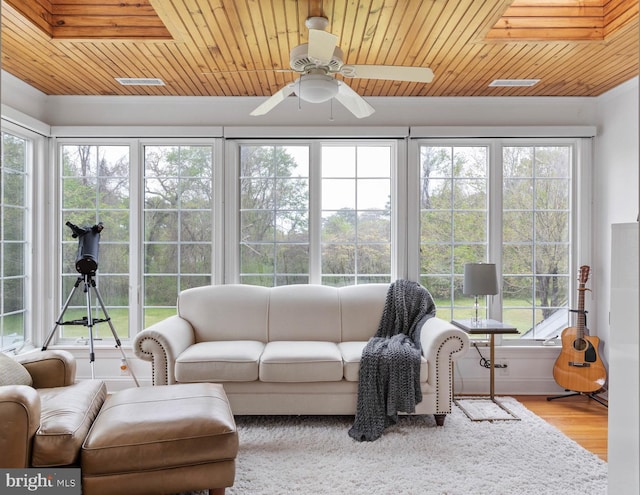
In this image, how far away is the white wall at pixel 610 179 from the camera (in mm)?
3912

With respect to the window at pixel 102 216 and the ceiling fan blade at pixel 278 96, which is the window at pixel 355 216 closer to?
the ceiling fan blade at pixel 278 96

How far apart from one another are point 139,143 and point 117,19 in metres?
1.45

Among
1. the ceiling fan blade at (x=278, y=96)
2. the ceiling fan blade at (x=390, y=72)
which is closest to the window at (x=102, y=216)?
the ceiling fan blade at (x=278, y=96)

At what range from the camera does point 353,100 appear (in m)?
3.20

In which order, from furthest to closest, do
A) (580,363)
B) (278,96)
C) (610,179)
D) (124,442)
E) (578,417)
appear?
(610,179) → (580,363) → (578,417) → (278,96) → (124,442)

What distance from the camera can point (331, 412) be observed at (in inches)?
137

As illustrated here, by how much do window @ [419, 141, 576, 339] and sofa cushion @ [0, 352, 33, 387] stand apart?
315cm

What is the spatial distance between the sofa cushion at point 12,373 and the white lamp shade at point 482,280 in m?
3.09

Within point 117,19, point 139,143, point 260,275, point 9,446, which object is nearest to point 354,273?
point 260,275

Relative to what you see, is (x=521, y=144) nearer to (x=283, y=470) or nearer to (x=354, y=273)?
(x=354, y=273)

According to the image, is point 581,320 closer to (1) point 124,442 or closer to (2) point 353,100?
(2) point 353,100

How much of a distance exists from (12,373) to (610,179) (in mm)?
4625

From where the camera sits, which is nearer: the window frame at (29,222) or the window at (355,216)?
the window frame at (29,222)

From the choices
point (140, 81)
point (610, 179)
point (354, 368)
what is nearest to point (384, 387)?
point (354, 368)
